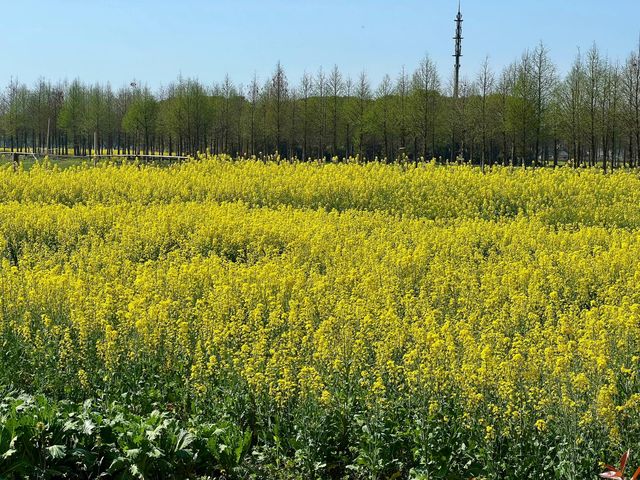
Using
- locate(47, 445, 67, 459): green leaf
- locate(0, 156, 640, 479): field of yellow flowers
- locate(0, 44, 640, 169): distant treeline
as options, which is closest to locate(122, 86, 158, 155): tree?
locate(0, 44, 640, 169): distant treeline

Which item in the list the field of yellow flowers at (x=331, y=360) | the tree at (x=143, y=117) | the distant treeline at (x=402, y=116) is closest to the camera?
the field of yellow flowers at (x=331, y=360)

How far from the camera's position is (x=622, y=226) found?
508 inches

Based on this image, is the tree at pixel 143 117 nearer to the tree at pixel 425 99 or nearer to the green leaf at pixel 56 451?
the tree at pixel 425 99

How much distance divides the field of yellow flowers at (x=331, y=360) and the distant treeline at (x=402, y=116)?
2091 cm

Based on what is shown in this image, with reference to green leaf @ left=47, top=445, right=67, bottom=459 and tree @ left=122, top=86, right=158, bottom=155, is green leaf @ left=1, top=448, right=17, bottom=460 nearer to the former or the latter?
green leaf @ left=47, top=445, right=67, bottom=459

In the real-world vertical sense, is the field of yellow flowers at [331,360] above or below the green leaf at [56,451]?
above

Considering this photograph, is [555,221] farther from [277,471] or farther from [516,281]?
[277,471]

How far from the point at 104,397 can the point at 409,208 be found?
9049 mm

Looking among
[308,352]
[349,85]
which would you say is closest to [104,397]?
[308,352]

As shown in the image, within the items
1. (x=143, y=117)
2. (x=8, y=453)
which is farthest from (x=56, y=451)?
(x=143, y=117)

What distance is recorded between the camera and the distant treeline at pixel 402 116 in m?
36.8

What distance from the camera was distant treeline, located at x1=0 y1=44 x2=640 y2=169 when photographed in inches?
1447

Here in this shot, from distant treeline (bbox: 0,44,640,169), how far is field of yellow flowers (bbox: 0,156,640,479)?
2091 centimetres

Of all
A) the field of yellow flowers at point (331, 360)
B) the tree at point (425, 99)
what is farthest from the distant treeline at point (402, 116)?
the field of yellow flowers at point (331, 360)
